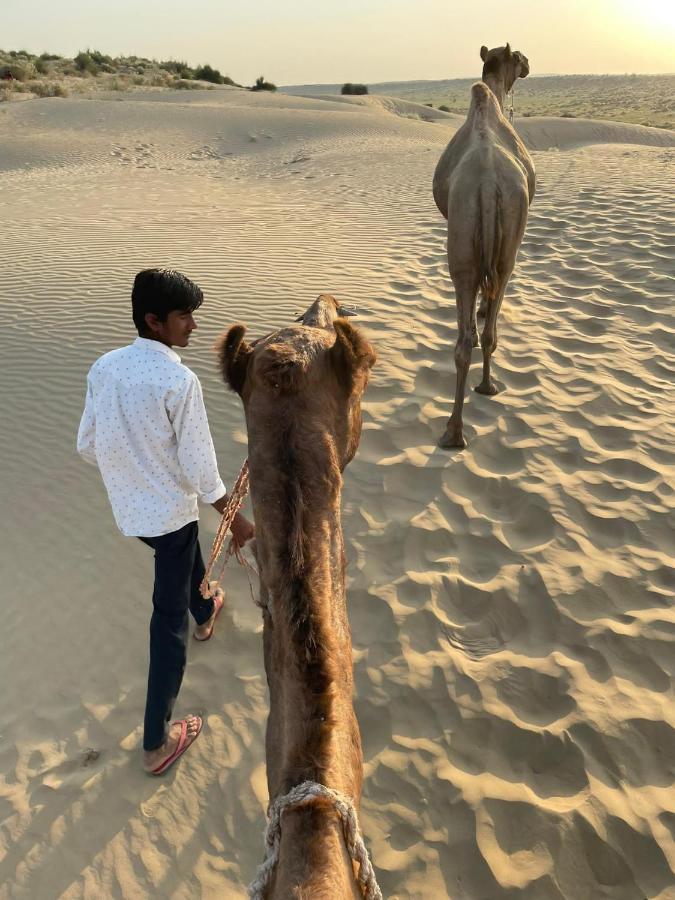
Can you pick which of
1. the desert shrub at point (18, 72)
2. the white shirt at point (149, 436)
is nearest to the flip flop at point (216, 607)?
the white shirt at point (149, 436)

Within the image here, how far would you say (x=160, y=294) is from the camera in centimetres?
227

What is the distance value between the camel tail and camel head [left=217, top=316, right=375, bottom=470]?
3963 millimetres

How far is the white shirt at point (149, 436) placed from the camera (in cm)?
230

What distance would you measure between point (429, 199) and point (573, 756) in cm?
1281

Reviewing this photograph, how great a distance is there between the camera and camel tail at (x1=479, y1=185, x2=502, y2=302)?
5172 millimetres

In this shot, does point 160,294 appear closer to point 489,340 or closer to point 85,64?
point 489,340

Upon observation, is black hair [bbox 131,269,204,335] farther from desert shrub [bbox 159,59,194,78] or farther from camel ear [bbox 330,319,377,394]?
desert shrub [bbox 159,59,194,78]

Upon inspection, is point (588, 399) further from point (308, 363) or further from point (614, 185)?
point (614, 185)

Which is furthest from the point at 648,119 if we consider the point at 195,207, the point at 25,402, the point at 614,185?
the point at 25,402

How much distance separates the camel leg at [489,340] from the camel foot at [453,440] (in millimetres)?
912

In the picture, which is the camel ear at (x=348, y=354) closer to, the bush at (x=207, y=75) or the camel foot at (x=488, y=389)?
the camel foot at (x=488, y=389)

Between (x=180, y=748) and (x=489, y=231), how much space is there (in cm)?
460

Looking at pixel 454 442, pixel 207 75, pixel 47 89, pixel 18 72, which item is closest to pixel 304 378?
pixel 454 442

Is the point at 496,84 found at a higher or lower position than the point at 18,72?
lower
